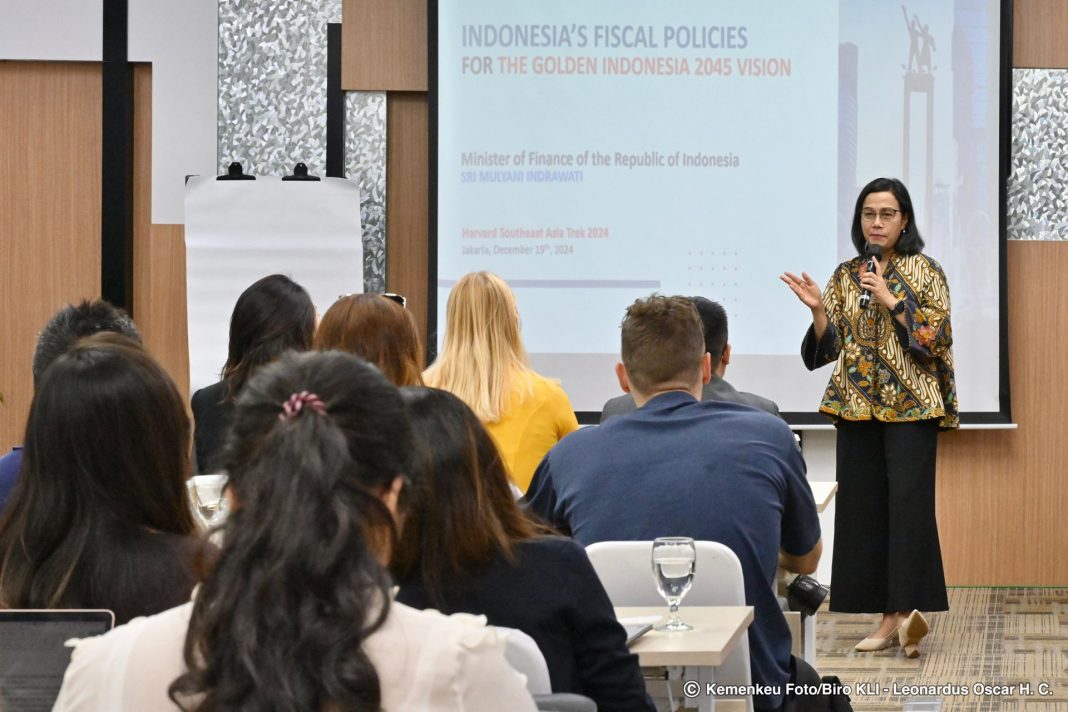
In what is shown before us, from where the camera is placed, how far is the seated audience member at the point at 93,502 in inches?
65.6

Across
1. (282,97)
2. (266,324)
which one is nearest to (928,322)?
(266,324)

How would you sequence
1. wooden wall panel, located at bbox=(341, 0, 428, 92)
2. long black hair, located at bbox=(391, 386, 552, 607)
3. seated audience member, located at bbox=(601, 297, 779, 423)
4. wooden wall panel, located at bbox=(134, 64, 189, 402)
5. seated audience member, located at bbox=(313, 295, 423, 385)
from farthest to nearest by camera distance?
wooden wall panel, located at bbox=(134, 64, 189, 402)
wooden wall panel, located at bbox=(341, 0, 428, 92)
seated audience member, located at bbox=(601, 297, 779, 423)
seated audience member, located at bbox=(313, 295, 423, 385)
long black hair, located at bbox=(391, 386, 552, 607)

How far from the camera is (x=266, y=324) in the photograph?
3.39m

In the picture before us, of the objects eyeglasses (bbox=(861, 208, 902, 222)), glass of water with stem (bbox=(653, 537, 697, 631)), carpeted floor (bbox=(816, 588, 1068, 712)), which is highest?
eyeglasses (bbox=(861, 208, 902, 222))

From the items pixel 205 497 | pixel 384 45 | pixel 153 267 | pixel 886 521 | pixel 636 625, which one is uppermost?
pixel 384 45

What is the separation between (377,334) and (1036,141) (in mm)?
3725

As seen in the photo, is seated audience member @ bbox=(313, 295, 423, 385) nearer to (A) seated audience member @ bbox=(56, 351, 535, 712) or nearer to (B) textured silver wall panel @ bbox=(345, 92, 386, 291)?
(A) seated audience member @ bbox=(56, 351, 535, 712)

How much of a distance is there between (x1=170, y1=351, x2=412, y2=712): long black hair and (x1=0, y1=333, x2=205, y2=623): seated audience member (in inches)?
21.6

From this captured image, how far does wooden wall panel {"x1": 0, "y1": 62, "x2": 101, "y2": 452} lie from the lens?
6.20 metres

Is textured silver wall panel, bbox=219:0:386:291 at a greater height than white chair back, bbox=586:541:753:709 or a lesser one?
greater

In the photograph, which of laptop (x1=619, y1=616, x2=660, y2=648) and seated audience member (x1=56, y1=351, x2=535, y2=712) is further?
laptop (x1=619, y1=616, x2=660, y2=648)

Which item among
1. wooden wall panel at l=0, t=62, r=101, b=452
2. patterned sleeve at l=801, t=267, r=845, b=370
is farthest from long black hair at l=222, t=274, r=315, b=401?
wooden wall panel at l=0, t=62, r=101, b=452

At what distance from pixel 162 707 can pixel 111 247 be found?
524cm

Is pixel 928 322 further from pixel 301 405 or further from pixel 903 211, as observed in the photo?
pixel 301 405
